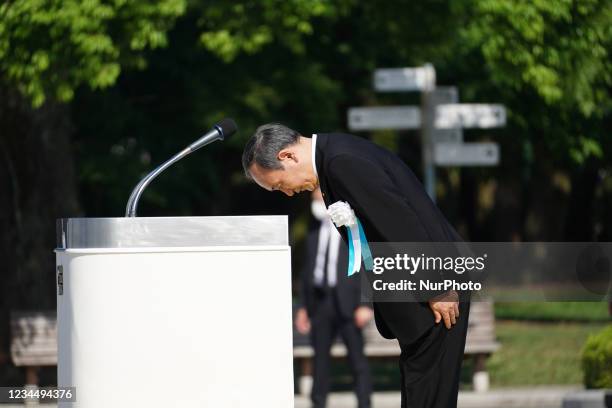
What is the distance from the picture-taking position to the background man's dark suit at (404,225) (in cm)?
545

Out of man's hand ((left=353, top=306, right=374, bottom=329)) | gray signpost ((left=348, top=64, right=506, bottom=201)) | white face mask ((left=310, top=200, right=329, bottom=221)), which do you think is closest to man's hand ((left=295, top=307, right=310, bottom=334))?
man's hand ((left=353, top=306, right=374, bottom=329))

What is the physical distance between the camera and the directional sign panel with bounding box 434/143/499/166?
584 inches

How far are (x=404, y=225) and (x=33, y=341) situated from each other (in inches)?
326

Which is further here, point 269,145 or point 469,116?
point 469,116

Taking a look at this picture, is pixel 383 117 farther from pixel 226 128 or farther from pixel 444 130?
pixel 226 128

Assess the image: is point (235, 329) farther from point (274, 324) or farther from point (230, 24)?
point (230, 24)

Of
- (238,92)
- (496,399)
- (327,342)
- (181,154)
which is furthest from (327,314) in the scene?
(238,92)

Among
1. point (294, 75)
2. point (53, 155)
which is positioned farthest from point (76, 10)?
point (294, 75)

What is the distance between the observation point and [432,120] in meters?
15.1

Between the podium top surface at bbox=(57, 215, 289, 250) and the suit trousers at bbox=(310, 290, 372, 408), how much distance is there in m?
6.16

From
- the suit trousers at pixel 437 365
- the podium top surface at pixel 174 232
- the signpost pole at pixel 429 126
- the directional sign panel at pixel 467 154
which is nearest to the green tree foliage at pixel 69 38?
the signpost pole at pixel 429 126

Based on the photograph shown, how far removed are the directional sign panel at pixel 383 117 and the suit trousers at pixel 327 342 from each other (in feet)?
12.1

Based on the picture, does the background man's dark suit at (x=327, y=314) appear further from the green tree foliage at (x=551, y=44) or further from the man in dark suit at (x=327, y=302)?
the green tree foliage at (x=551, y=44)

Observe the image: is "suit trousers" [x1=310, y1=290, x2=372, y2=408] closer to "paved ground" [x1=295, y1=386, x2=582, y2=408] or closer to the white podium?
"paved ground" [x1=295, y1=386, x2=582, y2=408]
